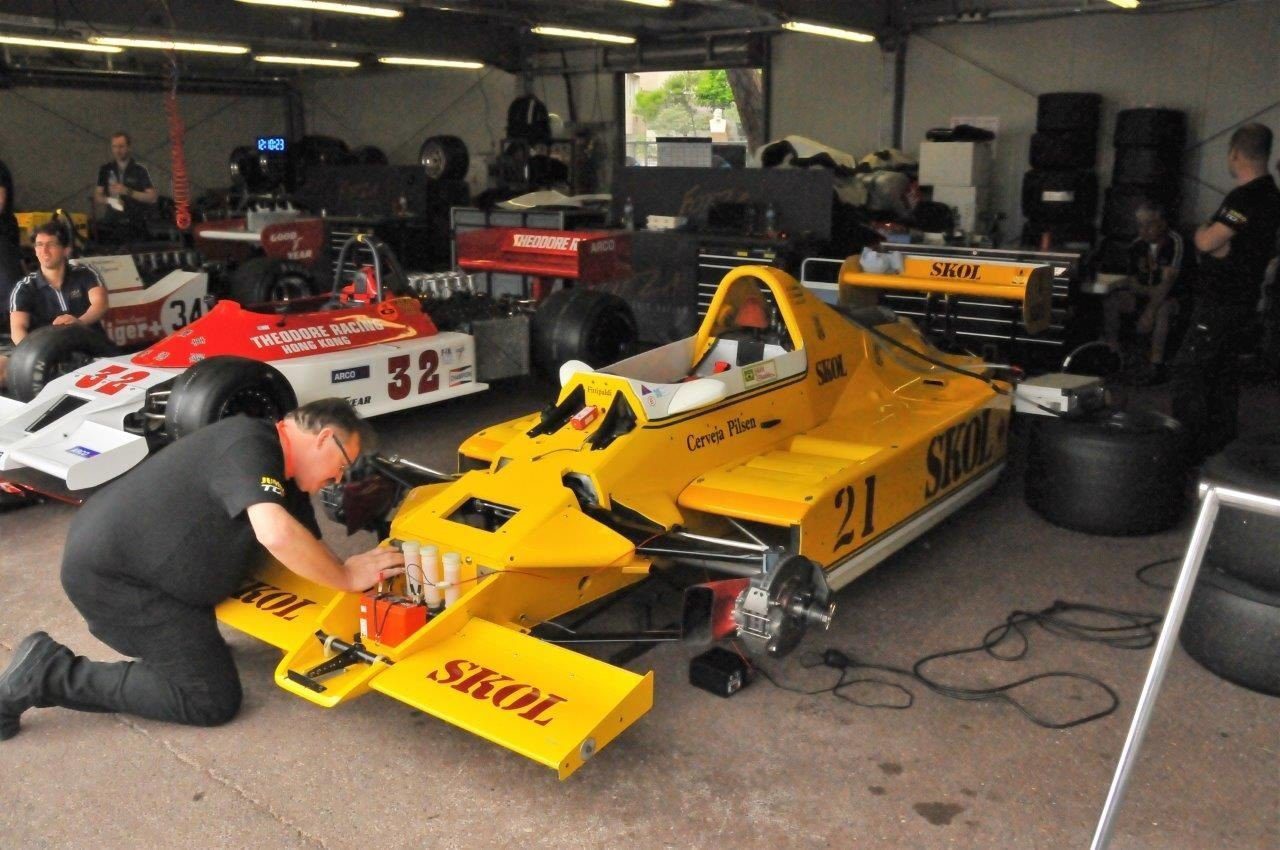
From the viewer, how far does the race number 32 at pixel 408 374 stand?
22.2 ft

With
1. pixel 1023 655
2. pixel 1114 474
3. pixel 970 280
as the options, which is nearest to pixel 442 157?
pixel 970 280

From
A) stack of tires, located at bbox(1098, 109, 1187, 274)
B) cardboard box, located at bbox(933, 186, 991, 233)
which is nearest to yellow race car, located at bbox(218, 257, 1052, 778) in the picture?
stack of tires, located at bbox(1098, 109, 1187, 274)

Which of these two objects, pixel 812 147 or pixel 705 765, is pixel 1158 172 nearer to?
pixel 812 147

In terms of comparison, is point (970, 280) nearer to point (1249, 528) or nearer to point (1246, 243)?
point (1246, 243)

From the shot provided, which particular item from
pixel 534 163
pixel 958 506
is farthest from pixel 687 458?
pixel 534 163

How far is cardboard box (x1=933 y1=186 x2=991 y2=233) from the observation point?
1180 cm

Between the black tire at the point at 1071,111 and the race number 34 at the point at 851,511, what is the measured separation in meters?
8.37

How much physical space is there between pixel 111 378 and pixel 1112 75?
34.4 feet

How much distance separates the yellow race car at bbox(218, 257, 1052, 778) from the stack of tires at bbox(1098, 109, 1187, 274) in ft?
19.1

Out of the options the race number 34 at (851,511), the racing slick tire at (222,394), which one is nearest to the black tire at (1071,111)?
the race number 34 at (851,511)

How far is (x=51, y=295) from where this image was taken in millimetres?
6816

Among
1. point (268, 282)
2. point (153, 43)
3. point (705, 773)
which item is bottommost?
point (705, 773)

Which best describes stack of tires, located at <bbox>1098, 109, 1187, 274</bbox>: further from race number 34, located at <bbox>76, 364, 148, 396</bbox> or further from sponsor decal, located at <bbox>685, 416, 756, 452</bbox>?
race number 34, located at <bbox>76, 364, 148, 396</bbox>

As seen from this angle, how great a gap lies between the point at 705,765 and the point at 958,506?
243cm
